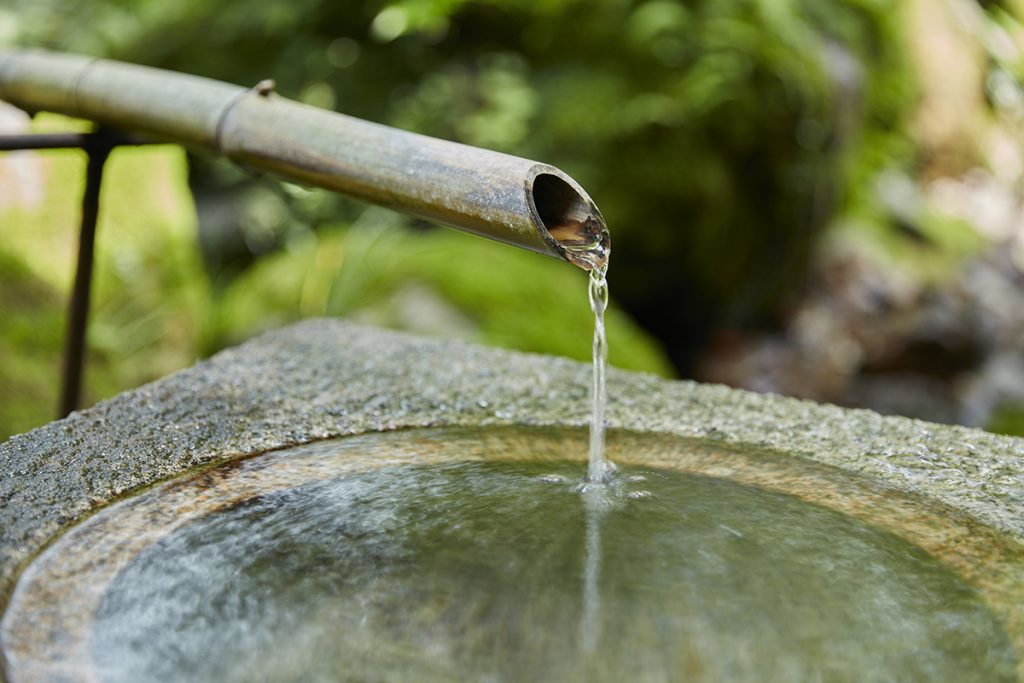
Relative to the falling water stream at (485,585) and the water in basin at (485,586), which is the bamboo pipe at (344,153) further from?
the water in basin at (485,586)

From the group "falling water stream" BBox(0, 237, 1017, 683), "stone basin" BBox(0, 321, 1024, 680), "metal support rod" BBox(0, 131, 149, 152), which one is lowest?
"falling water stream" BBox(0, 237, 1017, 683)

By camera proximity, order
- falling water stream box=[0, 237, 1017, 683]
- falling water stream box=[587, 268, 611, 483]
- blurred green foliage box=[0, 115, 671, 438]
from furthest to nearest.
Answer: blurred green foliage box=[0, 115, 671, 438] < falling water stream box=[587, 268, 611, 483] < falling water stream box=[0, 237, 1017, 683]

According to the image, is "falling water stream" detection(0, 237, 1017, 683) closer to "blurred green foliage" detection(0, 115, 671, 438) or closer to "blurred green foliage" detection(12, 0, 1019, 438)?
"blurred green foliage" detection(0, 115, 671, 438)

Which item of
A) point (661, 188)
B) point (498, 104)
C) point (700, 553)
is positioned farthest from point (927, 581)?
point (498, 104)

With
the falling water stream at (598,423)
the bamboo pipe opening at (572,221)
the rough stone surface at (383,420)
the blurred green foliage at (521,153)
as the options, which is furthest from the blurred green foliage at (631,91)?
the bamboo pipe opening at (572,221)

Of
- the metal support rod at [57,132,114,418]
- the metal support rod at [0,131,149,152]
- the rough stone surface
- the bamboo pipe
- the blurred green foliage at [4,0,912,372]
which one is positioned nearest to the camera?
the bamboo pipe

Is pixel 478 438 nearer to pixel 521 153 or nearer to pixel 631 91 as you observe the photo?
pixel 521 153

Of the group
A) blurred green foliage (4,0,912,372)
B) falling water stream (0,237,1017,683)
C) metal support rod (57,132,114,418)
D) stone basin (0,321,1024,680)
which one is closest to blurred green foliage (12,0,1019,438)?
blurred green foliage (4,0,912,372)
